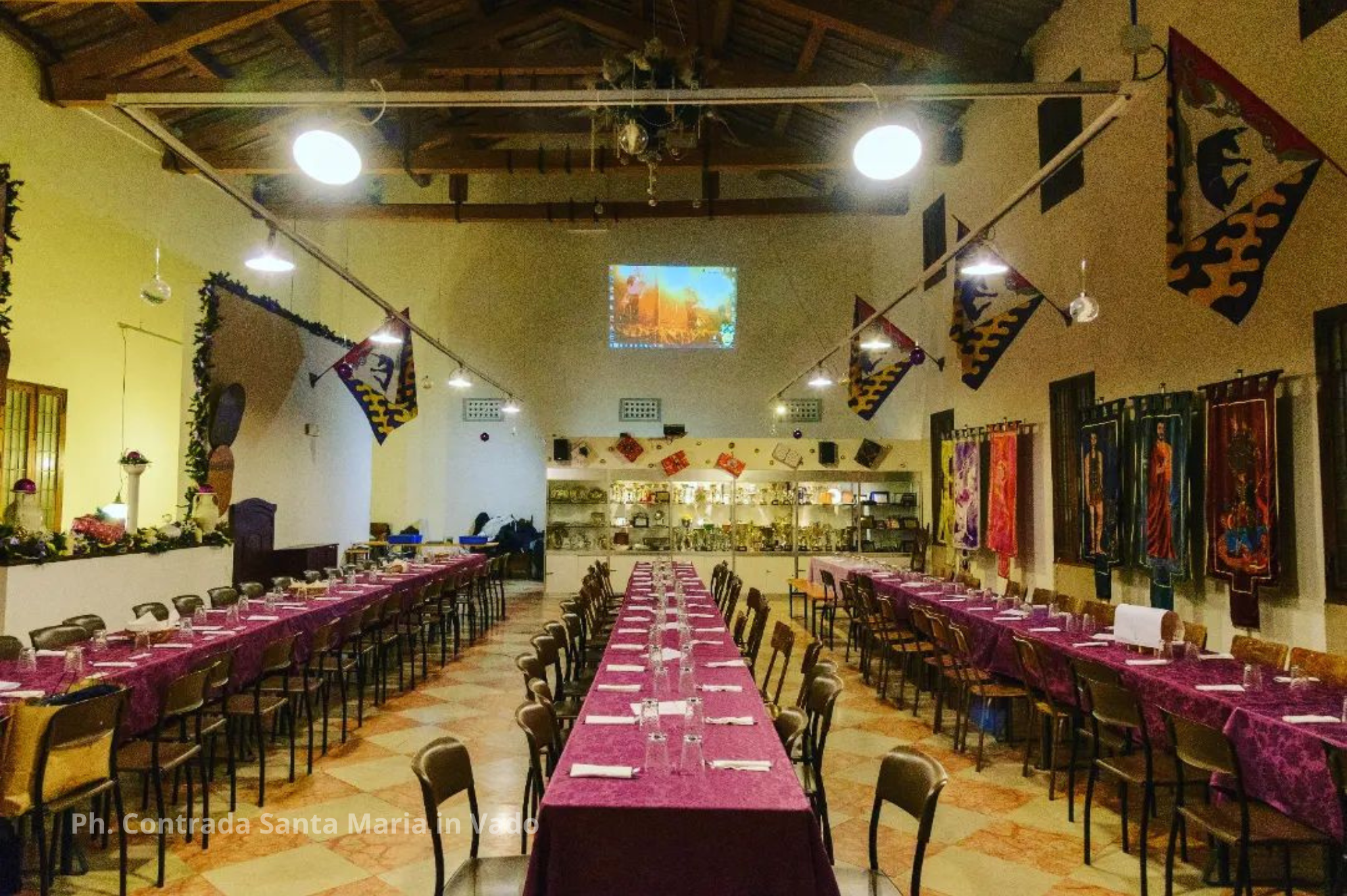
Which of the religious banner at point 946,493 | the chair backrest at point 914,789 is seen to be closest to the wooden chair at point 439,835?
the chair backrest at point 914,789

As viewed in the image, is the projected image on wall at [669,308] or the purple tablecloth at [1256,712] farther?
the projected image on wall at [669,308]

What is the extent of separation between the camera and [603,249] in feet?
53.4

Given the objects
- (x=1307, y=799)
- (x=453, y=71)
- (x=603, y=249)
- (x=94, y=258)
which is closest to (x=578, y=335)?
(x=603, y=249)

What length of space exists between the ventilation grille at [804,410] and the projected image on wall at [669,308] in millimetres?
1679

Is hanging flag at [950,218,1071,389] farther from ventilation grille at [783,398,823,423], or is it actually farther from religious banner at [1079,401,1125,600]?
ventilation grille at [783,398,823,423]

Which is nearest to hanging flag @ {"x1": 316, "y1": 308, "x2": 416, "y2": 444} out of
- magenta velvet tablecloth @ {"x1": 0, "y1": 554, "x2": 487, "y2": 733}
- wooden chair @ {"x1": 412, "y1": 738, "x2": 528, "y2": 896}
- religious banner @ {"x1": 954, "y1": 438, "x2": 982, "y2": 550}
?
magenta velvet tablecloth @ {"x1": 0, "y1": 554, "x2": 487, "y2": 733}

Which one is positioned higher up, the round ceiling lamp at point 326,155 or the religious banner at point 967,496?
the round ceiling lamp at point 326,155

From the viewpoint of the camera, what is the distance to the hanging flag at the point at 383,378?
998 cm

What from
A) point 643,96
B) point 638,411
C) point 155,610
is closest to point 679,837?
point 643,96

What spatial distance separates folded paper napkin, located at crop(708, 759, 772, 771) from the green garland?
7.60m

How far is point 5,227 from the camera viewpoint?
7324 millimetres

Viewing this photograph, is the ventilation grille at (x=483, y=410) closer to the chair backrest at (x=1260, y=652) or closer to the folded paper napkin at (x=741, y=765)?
the chair backrest at (x=1260, y=652)

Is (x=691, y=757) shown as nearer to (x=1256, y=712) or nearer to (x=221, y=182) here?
(x=1256, y=712)

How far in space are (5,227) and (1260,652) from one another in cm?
1033
